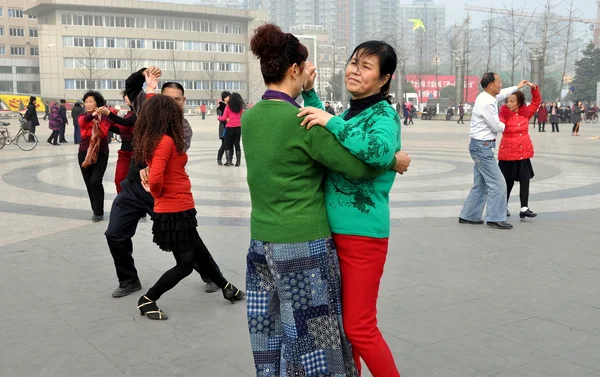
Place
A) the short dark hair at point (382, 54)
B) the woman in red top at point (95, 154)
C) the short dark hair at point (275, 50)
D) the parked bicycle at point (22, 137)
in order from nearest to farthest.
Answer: the short dark hair at point (275, 50) < the short dark hair at point (382, 54) < the woman in red top at point (95, 154) < the parked bicycle at point (22, 137)

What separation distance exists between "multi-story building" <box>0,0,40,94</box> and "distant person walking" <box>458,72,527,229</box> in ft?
323

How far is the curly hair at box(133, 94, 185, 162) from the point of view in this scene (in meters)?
4.64

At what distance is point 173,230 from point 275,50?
228cm

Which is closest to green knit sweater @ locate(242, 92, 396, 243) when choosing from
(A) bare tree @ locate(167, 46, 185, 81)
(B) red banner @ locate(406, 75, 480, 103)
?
(B) red banner @ locate(406, 75, 480, 103)

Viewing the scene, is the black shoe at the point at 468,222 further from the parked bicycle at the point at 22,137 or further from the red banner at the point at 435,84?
the red banner at the point at 435,84

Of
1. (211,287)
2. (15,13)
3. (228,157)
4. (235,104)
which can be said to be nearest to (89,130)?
(211,287)

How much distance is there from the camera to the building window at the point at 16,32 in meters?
99.9

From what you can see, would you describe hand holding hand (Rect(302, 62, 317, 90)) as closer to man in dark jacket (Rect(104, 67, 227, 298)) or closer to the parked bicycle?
man in dark jacket (Rect(104, 67, 227, 298))

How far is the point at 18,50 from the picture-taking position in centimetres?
10075

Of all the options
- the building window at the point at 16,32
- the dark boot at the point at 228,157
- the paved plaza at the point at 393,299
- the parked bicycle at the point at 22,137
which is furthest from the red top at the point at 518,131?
the building window at the point at 16,32

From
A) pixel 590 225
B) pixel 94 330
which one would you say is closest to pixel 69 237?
pixel 94 330

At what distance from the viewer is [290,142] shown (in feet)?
8.71

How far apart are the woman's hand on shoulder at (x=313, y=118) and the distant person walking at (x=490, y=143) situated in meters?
5.42

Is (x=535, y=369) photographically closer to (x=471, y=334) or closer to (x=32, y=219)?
(x=471, y=334)
